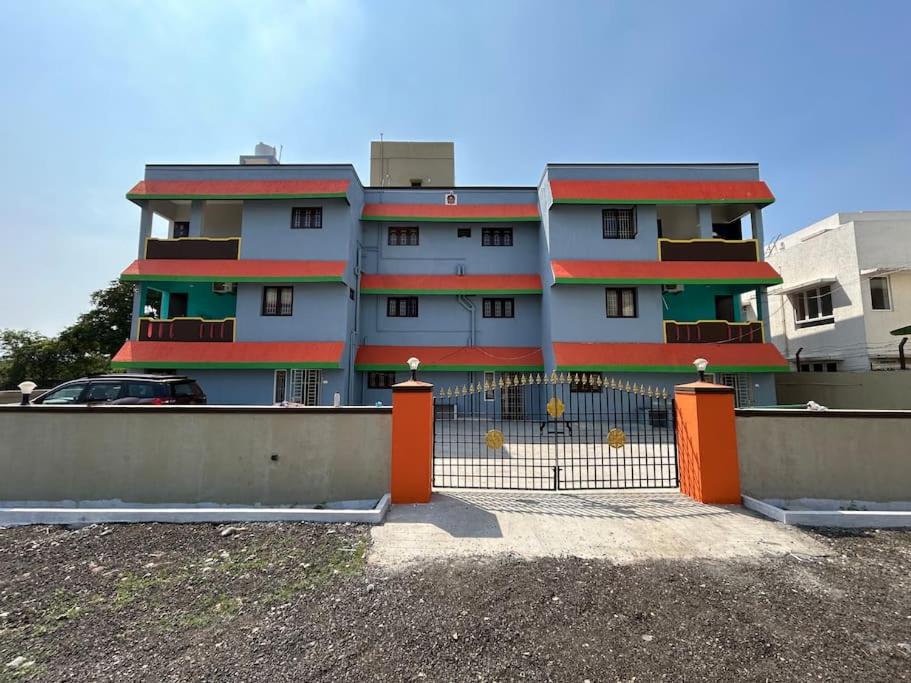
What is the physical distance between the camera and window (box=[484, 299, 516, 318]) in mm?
17781

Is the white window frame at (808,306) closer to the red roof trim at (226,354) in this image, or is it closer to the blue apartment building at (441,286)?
the blue apartment building at (441,286)

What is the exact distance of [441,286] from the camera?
1734cm

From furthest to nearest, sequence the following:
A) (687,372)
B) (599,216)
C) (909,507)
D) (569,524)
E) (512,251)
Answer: (512,251)
(599,216)
(687,372)
(909,507)
(569,524)

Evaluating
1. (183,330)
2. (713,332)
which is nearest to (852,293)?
(713,332)

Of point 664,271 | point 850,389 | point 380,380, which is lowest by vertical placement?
point 850,389

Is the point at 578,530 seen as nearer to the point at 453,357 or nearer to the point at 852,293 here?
the point at 453,357

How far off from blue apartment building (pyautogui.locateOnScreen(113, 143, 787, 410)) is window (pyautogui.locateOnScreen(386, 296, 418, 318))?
0.10 metres

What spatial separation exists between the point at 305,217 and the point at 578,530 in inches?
627

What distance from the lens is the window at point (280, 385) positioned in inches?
611

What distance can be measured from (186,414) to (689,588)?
7.73 metres

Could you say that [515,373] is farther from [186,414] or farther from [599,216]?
[186,414]

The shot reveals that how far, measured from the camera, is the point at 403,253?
18250 millimetres

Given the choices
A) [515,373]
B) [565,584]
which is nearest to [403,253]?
[515,373]

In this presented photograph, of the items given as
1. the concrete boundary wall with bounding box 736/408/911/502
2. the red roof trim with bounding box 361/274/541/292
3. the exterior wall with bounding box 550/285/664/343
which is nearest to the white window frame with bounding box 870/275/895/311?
the exterior wall with bounding box 550/285/664/343
